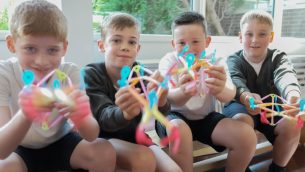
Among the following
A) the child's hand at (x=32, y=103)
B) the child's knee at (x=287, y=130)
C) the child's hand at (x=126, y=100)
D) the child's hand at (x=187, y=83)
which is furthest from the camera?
the child's knee at (x=287, y=130)

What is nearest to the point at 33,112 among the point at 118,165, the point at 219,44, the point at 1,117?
the point at 1,117

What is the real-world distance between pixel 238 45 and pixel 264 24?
0.56 metres

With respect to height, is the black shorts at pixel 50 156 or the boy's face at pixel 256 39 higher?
the boy's face at pixel 256 39

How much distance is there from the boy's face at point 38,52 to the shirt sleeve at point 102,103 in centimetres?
16

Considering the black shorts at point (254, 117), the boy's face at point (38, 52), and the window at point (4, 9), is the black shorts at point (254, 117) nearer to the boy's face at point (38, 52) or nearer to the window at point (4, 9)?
the boy's face at point (38, 52)

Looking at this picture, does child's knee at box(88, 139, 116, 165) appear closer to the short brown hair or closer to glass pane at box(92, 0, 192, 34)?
the short brown hair

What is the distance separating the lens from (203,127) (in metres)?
1.04

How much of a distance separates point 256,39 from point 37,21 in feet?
2.87

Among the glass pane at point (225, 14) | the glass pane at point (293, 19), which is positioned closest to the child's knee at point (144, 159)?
the glass pane at point (225, 14)

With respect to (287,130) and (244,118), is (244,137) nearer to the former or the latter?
(244,118)

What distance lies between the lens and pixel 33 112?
1.76 feet

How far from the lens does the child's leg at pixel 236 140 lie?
0.98 m

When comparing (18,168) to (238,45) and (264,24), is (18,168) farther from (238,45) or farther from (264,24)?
(238,45)

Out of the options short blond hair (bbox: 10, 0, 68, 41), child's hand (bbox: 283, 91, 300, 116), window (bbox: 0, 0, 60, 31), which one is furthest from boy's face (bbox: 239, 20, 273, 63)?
window (bbox: 0, 0, 60, 31)
